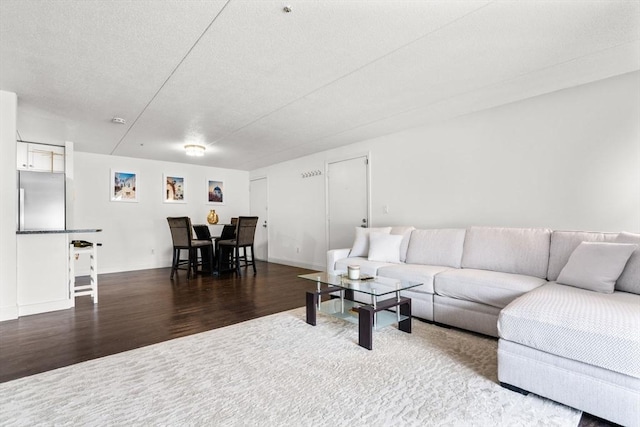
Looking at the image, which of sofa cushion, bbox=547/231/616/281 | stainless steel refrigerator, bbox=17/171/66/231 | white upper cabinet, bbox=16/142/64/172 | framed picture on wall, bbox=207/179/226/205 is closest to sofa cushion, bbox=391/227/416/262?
sofa cushion, bbox=547/231/616/281

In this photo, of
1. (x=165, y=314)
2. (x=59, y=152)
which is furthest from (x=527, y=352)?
(x=59, y=152)

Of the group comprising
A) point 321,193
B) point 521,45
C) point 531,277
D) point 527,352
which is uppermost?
point 521,45

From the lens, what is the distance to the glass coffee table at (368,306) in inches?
93.3

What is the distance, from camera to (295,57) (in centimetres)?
244

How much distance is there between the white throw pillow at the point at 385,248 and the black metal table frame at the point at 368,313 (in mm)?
633

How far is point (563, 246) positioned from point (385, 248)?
172 centimetres

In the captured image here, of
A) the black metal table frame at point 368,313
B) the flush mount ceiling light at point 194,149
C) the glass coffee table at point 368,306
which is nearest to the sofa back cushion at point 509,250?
the glass coffee table at point 368,306

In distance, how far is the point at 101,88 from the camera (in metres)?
2.92

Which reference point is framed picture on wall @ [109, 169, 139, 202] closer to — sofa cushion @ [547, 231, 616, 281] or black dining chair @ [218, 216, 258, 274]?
black dining chair @ [218, 216, 258, 274]

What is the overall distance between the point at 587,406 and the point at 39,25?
153 inches

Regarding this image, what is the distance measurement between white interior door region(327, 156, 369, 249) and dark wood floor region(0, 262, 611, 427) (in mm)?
1126

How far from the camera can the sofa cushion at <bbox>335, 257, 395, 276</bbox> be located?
11.3 feet

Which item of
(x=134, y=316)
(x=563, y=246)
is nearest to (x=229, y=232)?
(x=134, y=316)

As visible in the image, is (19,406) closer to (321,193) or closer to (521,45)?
(521,45)
